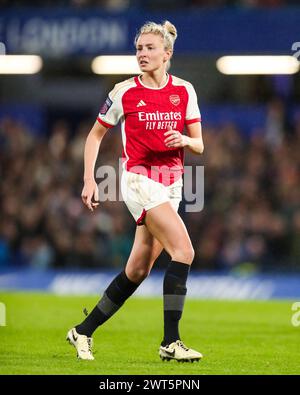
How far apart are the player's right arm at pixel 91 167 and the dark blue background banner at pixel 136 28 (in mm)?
8035

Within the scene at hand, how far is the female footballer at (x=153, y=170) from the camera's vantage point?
23.6 ft

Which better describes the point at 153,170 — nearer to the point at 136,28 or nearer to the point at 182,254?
the point at 182,254

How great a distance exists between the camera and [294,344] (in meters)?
9.07

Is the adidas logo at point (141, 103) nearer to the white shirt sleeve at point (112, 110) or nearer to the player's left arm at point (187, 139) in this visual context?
the white shirt sleeve at point (112, 110)

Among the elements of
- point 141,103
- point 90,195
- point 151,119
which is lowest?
point 90,195

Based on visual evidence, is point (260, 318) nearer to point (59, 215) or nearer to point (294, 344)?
point (294, 344)

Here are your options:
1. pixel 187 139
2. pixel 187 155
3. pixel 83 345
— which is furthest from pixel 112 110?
pixel 187 155

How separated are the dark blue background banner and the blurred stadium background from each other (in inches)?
0.8

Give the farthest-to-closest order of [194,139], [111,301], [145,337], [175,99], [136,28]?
[136,28]
[145,337]
[111,301]
[175,99]
[194,139]

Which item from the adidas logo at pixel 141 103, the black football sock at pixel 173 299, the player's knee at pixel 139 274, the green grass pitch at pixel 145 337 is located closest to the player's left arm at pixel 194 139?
the adidas logo at pixel 141 103

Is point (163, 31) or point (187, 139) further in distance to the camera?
point (163, 31)

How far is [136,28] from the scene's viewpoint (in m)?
15.5

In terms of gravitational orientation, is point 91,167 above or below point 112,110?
below

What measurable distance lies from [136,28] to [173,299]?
894 centimetres
